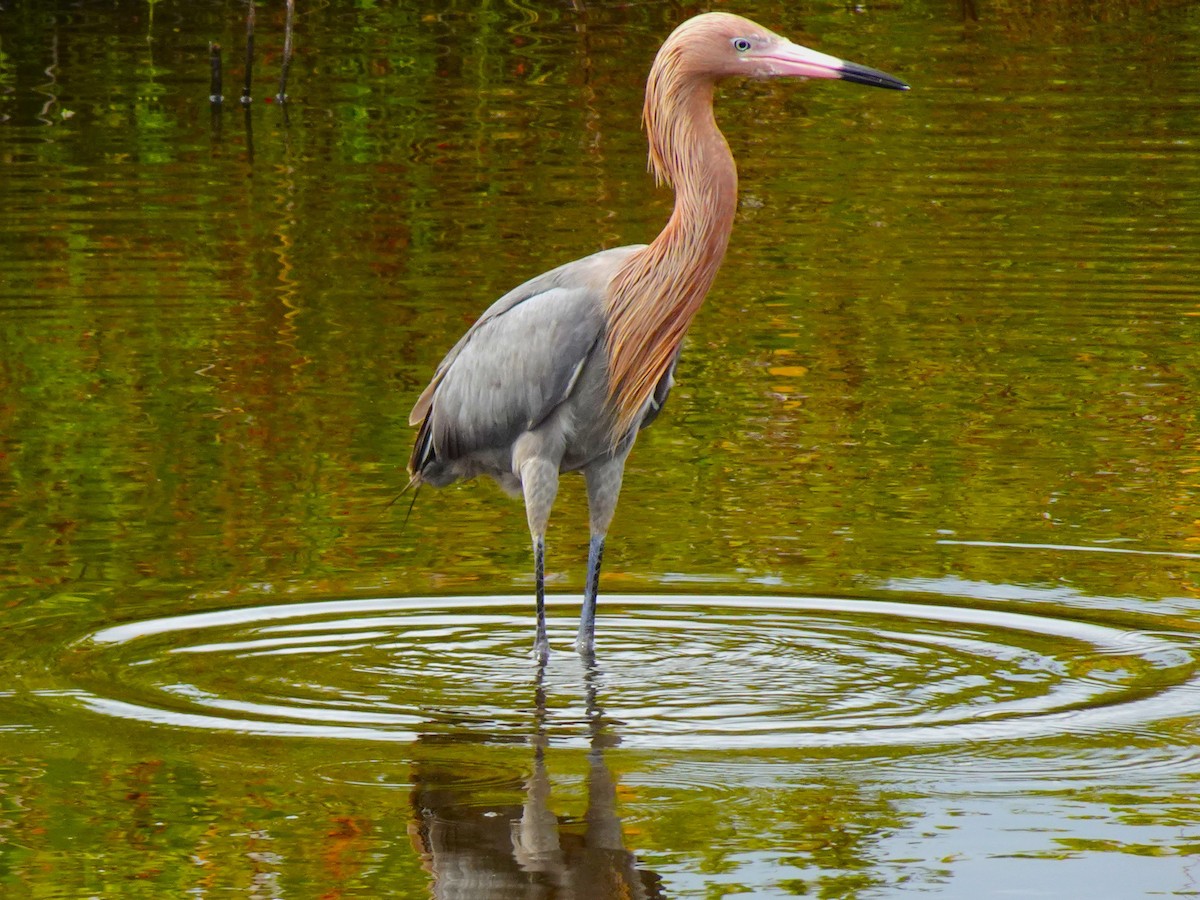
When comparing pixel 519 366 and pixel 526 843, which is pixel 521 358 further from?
pixel 526 843

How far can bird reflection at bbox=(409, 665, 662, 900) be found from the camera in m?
4.94

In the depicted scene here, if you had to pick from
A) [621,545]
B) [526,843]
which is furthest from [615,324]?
[526,843]

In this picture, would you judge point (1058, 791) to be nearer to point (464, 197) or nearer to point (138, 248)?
point (138, 248)

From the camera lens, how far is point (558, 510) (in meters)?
9.13

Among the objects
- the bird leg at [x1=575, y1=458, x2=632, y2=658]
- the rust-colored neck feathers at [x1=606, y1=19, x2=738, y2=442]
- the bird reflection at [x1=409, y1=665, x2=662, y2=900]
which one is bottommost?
the bird reflection at [x1=409, y1=665, x2=662, y2=900]

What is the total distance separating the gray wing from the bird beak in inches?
31.3

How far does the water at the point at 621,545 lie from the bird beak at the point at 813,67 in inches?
70.1

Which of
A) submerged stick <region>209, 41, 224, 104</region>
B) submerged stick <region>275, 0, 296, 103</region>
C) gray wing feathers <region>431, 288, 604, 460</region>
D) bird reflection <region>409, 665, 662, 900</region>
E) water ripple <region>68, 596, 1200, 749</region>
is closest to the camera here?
bird reflection <region>409, 665, 662, 900</region>

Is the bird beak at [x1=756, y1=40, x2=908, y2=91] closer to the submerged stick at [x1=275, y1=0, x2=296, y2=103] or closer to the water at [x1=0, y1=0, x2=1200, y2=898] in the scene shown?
the water at [x1=0, y1=0, x2=1200, y2=898]

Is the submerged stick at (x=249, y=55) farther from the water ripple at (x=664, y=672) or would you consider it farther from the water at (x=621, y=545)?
the water ripple at (x=664, y=672)

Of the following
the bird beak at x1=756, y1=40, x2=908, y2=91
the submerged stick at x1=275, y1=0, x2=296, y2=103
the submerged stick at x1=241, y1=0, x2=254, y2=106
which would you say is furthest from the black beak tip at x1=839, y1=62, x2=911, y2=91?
the submerged stick at x1=241, y1=0, x2=254, y2=106

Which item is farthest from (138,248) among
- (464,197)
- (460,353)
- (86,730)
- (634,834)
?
(634,834)

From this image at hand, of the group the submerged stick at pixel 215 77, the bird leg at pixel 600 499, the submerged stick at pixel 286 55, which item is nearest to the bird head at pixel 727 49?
the bird leg at pixel 600 499

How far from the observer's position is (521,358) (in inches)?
273
